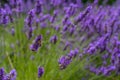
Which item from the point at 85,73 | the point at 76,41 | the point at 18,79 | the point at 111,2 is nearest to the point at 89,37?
the point at 76,41

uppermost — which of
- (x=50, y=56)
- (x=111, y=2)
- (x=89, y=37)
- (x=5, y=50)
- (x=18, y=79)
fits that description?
(x=111, y=2)

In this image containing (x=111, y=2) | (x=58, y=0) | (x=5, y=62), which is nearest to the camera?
(x=5, y=62)

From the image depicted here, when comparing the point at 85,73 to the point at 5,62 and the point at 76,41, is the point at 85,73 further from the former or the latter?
the point at 5,62

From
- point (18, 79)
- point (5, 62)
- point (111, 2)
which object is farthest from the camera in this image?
point (111, 2)

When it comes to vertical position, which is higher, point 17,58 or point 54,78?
point 17,58

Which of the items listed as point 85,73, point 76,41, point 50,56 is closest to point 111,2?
point 76,41

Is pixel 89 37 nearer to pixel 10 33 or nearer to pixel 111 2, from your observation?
pixel 10 33

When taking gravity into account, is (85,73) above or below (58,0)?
below

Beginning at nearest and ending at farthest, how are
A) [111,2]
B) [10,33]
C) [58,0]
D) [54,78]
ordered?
[54,78] → [58,0] → [10,33] → [111,2]

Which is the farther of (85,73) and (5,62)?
(85,73)
